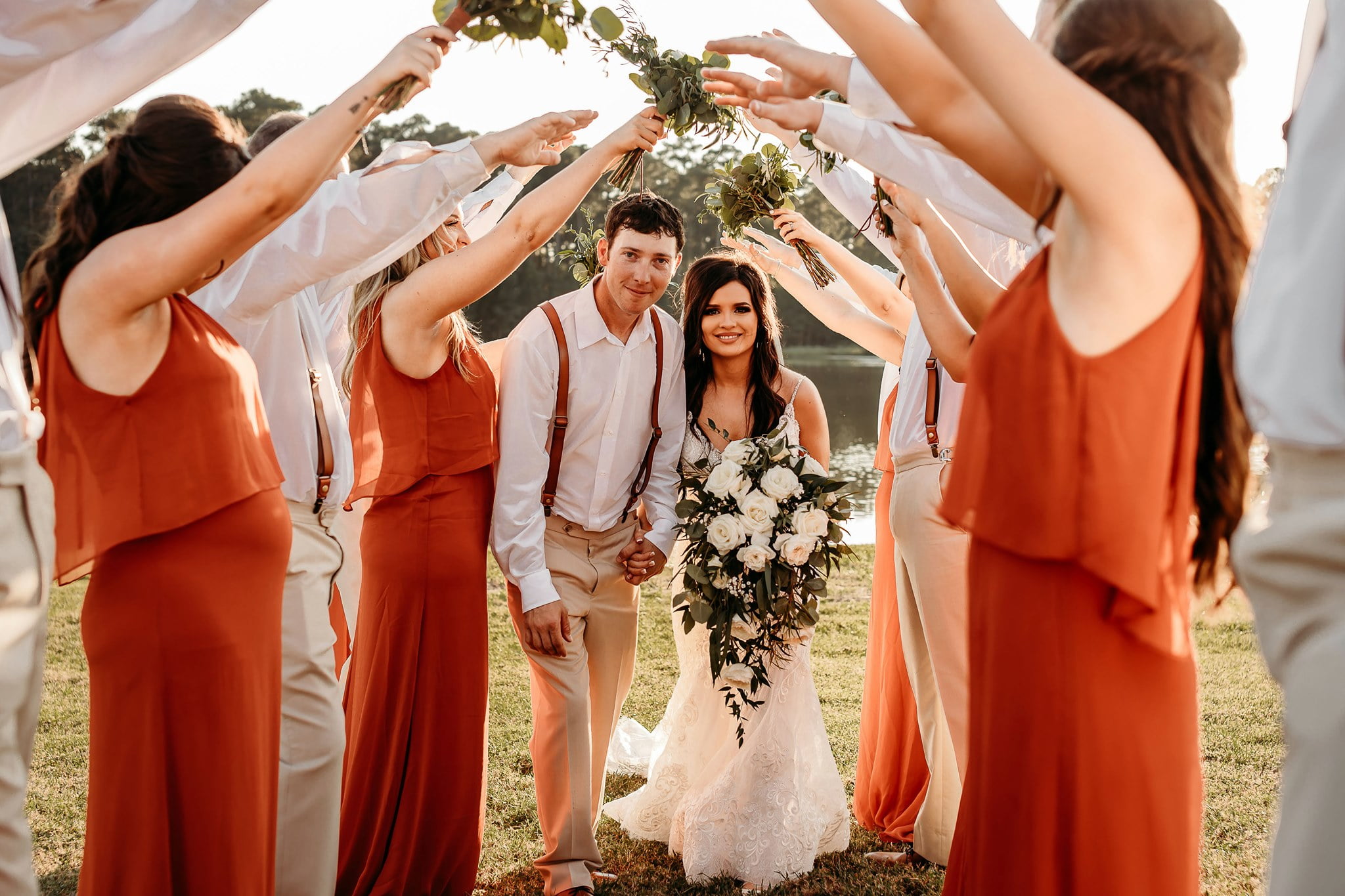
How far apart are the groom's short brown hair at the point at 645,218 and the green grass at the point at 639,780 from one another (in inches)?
121

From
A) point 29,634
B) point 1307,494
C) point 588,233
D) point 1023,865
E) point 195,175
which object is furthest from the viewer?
point 588,233

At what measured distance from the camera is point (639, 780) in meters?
6.49

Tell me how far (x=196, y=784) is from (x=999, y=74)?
266cm

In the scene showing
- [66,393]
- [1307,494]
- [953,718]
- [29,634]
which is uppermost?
[66,393]

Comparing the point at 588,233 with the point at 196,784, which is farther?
the point at 588,233

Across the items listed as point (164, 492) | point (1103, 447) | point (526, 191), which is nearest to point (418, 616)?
point (164, 492)

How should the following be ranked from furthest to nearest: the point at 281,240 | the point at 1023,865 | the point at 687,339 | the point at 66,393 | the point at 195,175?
the point at 687,339
the point at 281,240
the point at 195,175
the point at 66,393
the point at 1023,865

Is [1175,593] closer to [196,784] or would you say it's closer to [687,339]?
[196,784]

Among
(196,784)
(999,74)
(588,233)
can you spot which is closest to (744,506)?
(588,233)

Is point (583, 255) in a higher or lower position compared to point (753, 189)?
lower

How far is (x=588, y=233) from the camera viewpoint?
21.0 feet

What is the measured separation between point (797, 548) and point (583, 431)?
1138 mm

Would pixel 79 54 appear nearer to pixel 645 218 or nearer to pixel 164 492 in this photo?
pixel 164 492

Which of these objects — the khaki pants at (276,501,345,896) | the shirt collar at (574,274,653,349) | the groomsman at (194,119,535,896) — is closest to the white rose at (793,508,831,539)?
the shirt collar at (574,274,653,349)
